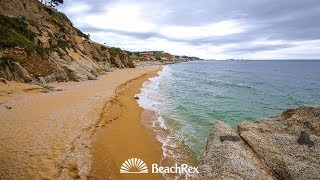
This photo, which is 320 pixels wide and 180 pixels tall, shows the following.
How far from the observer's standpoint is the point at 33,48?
29062 mm

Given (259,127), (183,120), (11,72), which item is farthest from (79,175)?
(11,72)

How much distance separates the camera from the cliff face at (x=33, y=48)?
25.2m

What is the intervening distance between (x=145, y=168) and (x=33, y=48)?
2563 centimetres

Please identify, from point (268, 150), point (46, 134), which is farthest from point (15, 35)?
point (268, 150)

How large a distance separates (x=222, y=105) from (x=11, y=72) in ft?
78.2

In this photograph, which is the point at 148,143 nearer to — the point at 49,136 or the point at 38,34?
the point at 49,136

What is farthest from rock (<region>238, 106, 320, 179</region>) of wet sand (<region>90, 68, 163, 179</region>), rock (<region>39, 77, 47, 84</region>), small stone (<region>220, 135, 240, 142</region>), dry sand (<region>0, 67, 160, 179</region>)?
rock (<region>39, 77, 47, 84</region>)

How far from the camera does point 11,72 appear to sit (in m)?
24.2

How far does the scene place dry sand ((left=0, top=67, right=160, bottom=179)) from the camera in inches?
363

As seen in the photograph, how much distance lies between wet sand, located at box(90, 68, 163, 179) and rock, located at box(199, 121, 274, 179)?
2470mm

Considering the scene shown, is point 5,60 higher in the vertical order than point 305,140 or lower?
higher

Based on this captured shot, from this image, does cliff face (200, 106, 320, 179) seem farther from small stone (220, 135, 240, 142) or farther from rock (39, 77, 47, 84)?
rock (39, 77, 47, 84)

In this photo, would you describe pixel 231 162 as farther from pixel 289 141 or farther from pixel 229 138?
pixel 289 141

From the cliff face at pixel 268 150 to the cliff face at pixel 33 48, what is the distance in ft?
75.7
